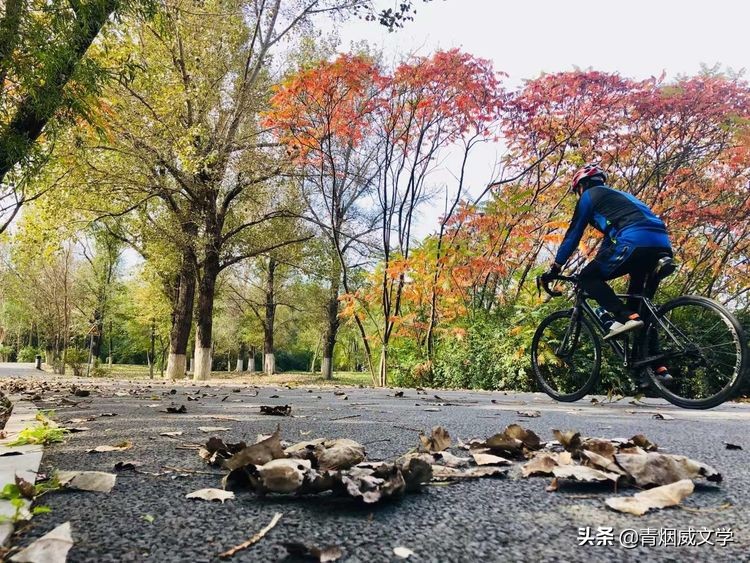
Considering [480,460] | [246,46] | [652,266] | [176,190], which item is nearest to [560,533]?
[480,460]

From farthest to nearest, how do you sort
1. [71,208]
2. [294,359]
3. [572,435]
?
1. [294,359]
2. [71,208]
3. [572,435]

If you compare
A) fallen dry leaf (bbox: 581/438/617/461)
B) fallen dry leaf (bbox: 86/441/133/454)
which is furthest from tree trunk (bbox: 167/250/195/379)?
fallen dry leaf (bbox: 581/438/617/461)

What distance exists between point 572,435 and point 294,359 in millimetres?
52722

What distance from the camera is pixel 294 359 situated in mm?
53125

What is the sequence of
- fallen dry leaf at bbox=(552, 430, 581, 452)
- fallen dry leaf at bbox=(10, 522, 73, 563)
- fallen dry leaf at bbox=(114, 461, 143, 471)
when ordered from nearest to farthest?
fallen dry leaf at bbox=(10, 522, 73, 563) < fallen dry leaf at bbox=(114, 461, 143, 471) < fallen dry leaf at bbox=(552, 430, 581, 452)

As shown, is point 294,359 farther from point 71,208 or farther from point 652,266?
point 652,266

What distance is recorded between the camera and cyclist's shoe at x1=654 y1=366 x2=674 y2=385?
13.2 ft

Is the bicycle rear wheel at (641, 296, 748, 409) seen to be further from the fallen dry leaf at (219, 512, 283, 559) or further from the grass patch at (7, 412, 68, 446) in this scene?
the grass patch at (7, 412, 68, 446)

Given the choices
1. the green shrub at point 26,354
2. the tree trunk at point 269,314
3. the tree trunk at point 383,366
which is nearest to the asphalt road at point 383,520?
the tree trunk at point 383,366

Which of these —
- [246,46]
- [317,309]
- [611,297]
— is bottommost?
[611,297]

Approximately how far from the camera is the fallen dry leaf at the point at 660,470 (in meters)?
1.41

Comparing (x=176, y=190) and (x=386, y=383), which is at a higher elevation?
(x=176, y=190)

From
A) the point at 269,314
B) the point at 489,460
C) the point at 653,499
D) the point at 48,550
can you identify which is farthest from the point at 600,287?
the point at 269,314

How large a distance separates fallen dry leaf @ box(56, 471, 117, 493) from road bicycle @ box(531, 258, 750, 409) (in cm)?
397
